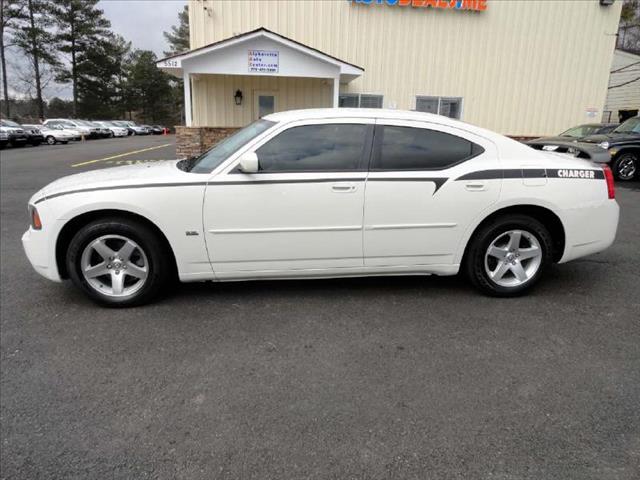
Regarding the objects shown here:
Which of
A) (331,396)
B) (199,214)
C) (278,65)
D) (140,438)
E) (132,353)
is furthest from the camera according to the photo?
(278,65)

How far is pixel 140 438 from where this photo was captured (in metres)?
2.32

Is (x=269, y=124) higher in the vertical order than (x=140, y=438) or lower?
higher

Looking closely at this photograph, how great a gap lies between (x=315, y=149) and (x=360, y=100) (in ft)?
42.3

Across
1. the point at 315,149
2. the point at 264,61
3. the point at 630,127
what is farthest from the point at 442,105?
the point at 315,149

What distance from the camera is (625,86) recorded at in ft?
98.8

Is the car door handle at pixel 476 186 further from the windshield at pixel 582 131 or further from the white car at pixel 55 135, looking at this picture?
the white car at pixel 55 135

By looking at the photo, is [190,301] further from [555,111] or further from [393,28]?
[555,111]

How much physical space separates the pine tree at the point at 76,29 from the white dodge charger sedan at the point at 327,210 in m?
55.2

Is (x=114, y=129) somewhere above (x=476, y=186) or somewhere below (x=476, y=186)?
below

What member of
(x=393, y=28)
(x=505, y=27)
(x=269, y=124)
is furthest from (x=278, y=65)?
(x=269, y=124)

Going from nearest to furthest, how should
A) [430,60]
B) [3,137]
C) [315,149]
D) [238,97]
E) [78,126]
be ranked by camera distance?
1. [315,149]
2. [238,97]
3. [430,60]
4. [3,137]
5. [78,126]

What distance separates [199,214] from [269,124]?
982 millimetres

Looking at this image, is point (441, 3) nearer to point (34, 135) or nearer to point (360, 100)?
point (360, 100)

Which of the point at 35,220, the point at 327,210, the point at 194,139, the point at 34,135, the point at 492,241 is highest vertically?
the point at 194,139
